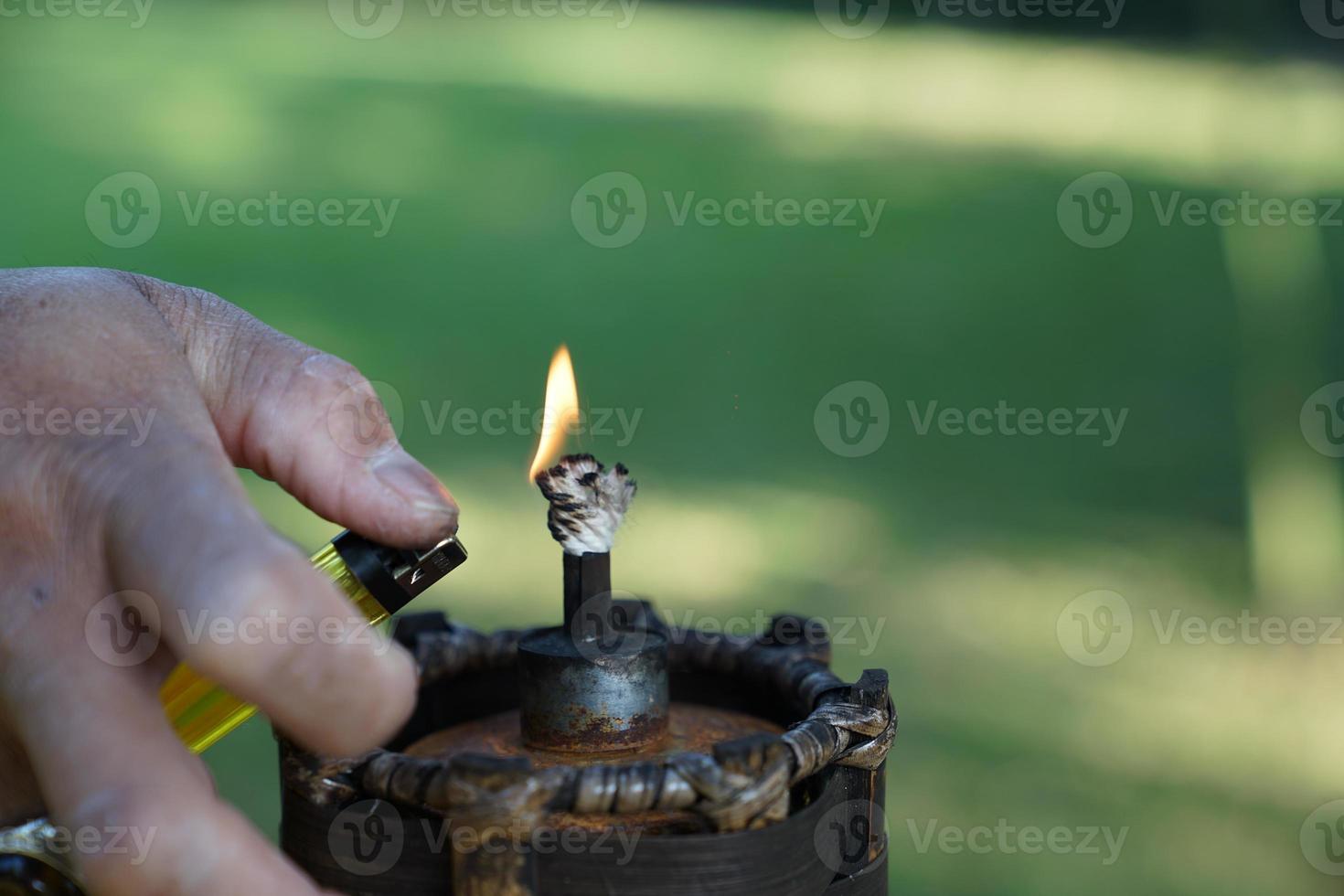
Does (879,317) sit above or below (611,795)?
above

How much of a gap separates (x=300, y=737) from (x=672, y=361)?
42.2 inches

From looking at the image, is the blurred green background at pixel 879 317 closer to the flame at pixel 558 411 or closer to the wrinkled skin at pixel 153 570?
the flame at pixel 558 411

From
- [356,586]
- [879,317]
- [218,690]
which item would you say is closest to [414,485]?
[356,586]

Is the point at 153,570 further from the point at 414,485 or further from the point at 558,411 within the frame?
the point at 558,411

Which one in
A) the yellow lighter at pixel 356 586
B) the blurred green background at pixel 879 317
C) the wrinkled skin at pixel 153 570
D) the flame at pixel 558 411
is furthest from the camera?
the blurred green background at pixel 879 317

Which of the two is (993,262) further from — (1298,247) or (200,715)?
(200,715)

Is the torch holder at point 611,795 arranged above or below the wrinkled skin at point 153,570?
below

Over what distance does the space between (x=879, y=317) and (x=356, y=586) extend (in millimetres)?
1040

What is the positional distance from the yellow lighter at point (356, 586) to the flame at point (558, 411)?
148mm

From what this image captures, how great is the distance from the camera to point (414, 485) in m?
0.75

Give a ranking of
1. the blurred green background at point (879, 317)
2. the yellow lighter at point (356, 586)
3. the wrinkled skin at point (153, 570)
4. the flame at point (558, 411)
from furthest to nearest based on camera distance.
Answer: the blurred green background at point (879, 317) → the flame at point (558, 411) → the yellow lighter at point (356, 586) → the wrinkled skin at point (153, 570)

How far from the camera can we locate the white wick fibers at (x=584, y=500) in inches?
30.4

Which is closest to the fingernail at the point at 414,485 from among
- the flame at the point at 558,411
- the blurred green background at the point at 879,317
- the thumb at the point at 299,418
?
the thumb at the point at 299,418

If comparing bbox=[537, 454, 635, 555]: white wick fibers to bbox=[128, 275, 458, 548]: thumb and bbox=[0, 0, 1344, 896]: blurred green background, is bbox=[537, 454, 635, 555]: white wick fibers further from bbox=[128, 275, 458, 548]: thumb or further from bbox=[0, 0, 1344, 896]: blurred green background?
bbox=[0, 0, 1344, 896]: blurred green background
